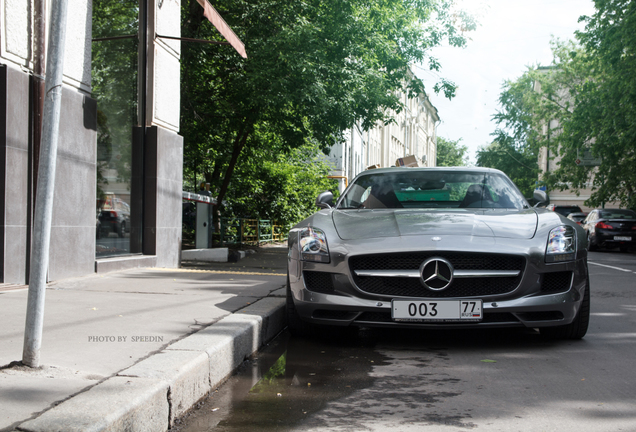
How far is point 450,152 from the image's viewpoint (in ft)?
378

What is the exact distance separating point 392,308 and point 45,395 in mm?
2521

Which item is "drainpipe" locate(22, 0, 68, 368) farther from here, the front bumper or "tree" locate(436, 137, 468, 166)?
"tree" locate(436, 137, 468, 166)

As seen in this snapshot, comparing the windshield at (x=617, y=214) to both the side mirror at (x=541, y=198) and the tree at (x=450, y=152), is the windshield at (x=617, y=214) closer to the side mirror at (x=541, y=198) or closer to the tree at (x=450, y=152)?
the side mirror at (x=541, y=198)

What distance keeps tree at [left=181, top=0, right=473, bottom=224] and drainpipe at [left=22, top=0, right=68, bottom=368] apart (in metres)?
11.7

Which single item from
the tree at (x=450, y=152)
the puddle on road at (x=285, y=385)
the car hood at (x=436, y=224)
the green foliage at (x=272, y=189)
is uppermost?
the tree at (x=450, y=152)

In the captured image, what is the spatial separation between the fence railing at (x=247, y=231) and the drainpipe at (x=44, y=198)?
15.7m

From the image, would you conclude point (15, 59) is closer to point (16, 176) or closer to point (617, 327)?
point (16, 176)

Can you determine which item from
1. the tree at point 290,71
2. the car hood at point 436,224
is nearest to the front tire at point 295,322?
the car hood at point 436,224

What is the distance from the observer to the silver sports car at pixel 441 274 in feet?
15.5

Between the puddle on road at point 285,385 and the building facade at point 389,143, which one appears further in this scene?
the building facade at point 389,143

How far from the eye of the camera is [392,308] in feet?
15.5

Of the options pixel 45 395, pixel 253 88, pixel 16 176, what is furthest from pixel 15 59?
pixel 253 88

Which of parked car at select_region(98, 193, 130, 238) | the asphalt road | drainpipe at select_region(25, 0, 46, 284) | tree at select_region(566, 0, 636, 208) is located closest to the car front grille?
the asphalt road

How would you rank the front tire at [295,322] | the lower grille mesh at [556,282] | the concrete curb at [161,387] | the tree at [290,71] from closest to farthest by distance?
1. the concrete curb at [161,387]
2. the lower grille mesh at [556,282]
3. the front tire at [295,322]
4. the tree at [290,71]
